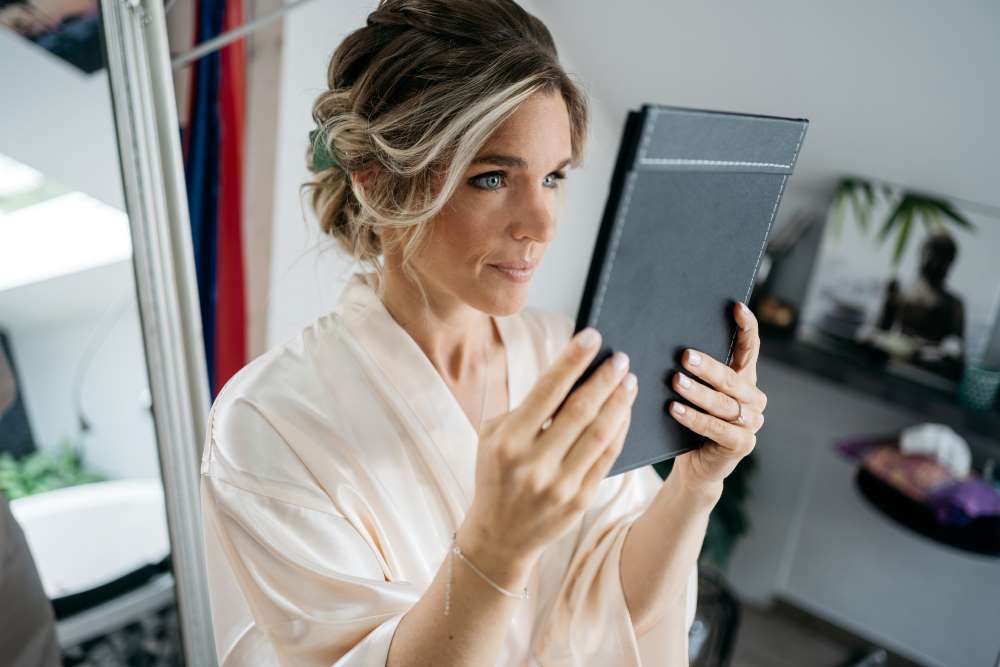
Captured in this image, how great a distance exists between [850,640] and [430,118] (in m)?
2.13

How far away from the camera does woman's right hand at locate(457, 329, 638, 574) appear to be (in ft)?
1.78

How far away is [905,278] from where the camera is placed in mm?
1885

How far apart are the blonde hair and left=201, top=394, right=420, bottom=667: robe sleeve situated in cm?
24

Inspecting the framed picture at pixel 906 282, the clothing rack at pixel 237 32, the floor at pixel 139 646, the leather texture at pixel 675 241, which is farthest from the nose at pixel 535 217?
the floor at pixel 139 646

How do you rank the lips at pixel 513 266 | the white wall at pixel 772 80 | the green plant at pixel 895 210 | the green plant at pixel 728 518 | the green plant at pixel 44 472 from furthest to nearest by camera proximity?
the green plant at pixel 44 472, the green plant at pixel 728 518, the green plant at pixel 895 210, the white wall at pixel 772 80, the lips at pixel 513 266

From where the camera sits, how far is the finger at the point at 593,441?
1.81 feet

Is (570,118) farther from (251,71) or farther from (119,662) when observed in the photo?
(119,662)

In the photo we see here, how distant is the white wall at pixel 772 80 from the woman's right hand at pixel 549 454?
1.65 ft

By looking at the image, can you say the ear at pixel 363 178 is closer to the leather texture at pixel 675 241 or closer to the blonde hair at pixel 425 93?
the blonde hair at pixel 425 93

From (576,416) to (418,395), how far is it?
37 centimetres

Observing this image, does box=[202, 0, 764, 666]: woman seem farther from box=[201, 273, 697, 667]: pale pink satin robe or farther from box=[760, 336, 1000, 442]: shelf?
box=[760, 336, 1000, 442]: shelf

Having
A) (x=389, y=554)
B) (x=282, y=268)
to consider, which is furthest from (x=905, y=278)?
(x=389, y=554)

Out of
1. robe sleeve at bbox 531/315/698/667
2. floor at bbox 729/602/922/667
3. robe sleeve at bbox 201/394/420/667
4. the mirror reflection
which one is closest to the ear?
→ robe sleeve at bbox 201/394/420/667

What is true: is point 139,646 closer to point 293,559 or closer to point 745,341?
point 293,559
